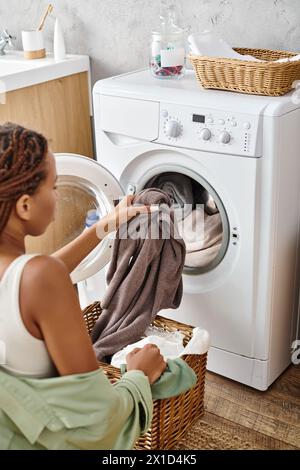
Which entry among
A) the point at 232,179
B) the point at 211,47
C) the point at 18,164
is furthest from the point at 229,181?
the point at 18,164

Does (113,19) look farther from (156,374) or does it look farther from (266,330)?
(156,374)

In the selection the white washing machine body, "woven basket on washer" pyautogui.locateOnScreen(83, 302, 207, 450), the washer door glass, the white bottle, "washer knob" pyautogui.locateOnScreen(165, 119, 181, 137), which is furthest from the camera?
the white bottle

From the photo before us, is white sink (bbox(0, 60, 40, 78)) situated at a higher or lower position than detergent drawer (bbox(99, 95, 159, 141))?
higher

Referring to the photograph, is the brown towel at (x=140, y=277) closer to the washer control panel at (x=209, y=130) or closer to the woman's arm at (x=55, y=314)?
the washer control panel at (x=209, y=130)

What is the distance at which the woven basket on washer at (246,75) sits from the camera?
71.7 inches

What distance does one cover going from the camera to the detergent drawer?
6.67 feet

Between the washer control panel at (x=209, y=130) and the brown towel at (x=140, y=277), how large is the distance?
203 mm

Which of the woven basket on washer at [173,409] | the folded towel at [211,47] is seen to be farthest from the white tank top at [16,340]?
the folded towel at [211,47]

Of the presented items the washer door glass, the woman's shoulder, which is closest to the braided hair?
the woman's shoulder

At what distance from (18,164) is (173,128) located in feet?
3.15

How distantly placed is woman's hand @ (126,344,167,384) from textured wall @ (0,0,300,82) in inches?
52.3

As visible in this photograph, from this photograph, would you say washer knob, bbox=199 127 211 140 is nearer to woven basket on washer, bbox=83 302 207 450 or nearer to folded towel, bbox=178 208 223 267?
folded towel, bbox=178 208 223 267

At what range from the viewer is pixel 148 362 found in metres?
1.33

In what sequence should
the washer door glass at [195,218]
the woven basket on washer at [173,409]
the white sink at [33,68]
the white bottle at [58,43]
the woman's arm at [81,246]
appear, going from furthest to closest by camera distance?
1. the white bottle at [58,43]
2. the white sink at [33,68]
3. the washer door glass at [195,218]
4. the woven basket on washer at [173,409]
5. the woman's arm at [81,246]
